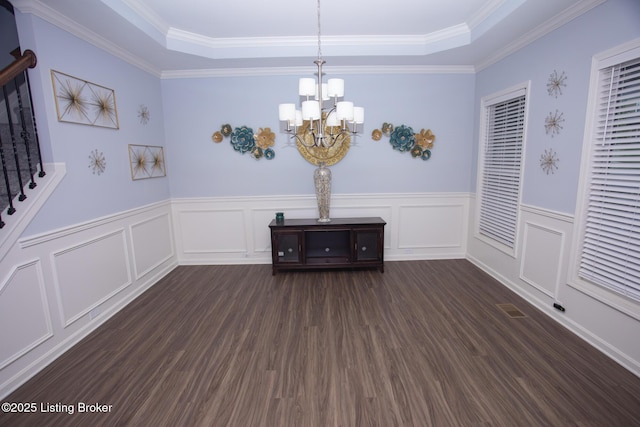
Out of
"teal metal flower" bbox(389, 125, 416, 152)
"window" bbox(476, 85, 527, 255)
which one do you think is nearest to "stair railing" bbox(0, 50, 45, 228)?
"teal metal flower" bbox(389, 125, 416, 152)

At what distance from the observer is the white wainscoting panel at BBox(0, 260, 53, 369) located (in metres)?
1.93

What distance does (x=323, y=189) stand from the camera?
3.85m

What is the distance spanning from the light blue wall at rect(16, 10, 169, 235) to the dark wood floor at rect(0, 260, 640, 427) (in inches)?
45.3

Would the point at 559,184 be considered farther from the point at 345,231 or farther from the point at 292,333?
the point at 292,333

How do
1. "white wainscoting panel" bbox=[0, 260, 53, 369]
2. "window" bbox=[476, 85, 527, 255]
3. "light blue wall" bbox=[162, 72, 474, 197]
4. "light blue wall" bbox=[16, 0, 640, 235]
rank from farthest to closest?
"light blue wall" bbox=[162, 72, 474, 197] → "window" bbox=[476, 85, 527, 255] → "light blue wall" bbox=[16, 0, 640, 235] → "white wainscoting panel" bbox=[0, 260, 53, 369]

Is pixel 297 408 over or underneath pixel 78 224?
underneath

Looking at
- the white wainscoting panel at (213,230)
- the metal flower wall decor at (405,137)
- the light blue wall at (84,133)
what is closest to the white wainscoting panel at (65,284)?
the light blue wall at (84,133)

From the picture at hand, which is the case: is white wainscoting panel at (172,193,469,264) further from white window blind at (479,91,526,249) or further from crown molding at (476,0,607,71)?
crown molding at (476,0,607,71)

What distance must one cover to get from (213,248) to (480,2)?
4.30 metres

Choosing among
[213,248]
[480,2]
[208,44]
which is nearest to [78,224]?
[213,248]

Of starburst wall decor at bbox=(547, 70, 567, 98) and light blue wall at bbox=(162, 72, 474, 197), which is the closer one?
starburst wall decor at bbox=(547, 70, 567, 98)

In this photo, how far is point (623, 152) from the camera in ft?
6.88

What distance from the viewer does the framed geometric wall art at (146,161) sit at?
3340 millimetres

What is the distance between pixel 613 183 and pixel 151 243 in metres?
4.65
